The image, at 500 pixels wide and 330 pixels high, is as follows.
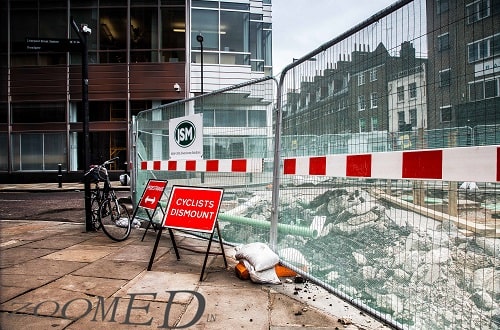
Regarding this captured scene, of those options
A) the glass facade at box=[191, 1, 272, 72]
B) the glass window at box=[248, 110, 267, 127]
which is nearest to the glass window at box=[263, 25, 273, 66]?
the glass facade at box=[191, 1, 272, 72]

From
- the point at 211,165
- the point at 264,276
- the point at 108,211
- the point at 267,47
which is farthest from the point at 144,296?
the point at 267,47

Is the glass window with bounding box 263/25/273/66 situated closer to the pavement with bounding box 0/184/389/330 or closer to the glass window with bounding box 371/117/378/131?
the pavement with bounding box 0/184/389/330

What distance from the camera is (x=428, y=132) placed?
271cm

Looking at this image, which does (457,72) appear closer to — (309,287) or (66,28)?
(309,287)

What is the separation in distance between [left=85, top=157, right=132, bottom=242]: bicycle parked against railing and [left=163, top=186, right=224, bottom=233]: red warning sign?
6.04 feet

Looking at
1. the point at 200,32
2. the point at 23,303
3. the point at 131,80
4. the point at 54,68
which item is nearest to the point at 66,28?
the point at 54,68

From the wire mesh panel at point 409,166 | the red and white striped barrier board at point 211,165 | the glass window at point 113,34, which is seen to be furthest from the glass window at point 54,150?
the wire mesh panel at point 409,166

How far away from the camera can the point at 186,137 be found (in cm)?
605

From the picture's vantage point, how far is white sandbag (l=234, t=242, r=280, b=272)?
12.8 feet

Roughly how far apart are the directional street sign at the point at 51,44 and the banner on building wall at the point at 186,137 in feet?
8.32

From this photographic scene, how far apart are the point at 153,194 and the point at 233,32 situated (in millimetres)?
19124

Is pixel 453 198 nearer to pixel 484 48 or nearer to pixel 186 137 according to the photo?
pixel 484 48

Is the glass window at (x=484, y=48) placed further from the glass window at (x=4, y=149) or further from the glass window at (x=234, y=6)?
the glass window at (x=4, y=149)

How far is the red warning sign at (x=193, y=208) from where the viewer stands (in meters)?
4.30
